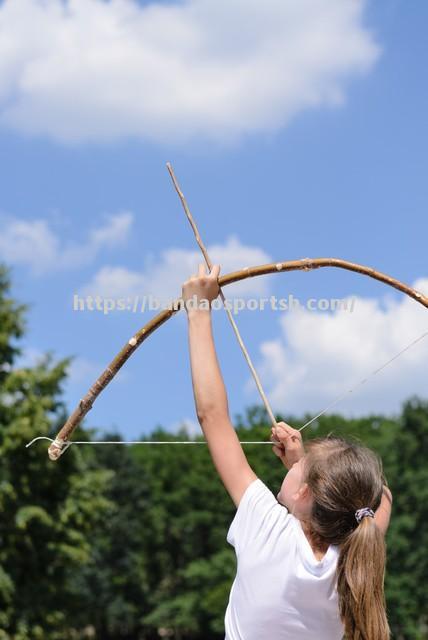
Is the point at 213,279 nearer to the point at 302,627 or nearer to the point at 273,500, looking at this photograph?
the point at 273,500

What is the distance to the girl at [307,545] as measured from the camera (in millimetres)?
Answer: 2553

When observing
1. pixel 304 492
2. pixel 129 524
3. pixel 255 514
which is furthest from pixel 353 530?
pixel 129 524

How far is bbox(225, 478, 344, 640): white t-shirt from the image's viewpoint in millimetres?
2564

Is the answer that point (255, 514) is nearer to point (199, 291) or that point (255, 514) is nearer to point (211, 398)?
point (211, 398)

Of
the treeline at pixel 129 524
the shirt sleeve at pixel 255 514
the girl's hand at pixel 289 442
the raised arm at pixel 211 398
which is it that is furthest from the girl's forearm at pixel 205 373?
the treeline at pixel 129 524

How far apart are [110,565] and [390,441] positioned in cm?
1563

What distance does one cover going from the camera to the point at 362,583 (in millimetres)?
2521

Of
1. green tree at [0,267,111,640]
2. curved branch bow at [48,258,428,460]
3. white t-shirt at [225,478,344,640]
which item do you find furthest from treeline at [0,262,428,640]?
white t-shirt at [225,478,344,640]

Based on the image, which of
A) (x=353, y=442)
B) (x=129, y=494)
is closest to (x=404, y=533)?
(x=129, y=494)

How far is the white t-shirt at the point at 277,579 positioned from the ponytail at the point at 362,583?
5 cm

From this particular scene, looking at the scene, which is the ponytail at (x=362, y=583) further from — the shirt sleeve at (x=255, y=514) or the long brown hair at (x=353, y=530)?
the shirt sleeve at (x=255, y=514)

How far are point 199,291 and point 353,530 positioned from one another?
34.3 inches

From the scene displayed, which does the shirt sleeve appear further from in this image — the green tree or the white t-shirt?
the green tree

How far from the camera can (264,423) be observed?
141ft
